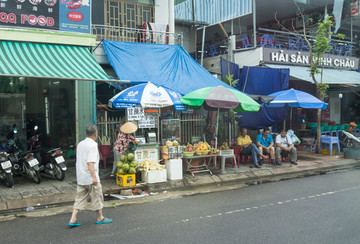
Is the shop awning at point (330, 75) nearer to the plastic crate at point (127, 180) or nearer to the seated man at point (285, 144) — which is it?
the seated man at point (285, 144)

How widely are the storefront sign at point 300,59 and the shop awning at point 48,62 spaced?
8637 millimetres

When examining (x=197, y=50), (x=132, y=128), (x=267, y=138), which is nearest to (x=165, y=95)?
(x=132, y=128)

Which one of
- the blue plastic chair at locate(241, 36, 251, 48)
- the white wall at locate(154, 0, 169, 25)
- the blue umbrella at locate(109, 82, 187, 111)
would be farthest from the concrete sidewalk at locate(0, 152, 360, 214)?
Result: the white wall at locate(154, 0, 169, 25)

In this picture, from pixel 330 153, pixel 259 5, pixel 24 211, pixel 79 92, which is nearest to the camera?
pixel 24 211

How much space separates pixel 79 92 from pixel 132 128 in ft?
10.7

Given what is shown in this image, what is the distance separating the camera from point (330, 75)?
16484mm

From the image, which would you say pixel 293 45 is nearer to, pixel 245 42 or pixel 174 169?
pixel 245 42

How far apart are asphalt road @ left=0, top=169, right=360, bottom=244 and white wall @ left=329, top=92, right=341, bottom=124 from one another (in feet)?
42.6

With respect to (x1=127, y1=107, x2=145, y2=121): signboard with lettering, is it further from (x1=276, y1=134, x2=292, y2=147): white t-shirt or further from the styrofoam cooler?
(x1=276, y1=134, x2=292, y2=147): white t-shirt

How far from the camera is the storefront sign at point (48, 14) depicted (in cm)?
932

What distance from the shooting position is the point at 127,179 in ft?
27.9

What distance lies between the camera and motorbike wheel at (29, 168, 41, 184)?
27.7ft

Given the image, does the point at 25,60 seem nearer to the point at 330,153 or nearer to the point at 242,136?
the point at 242,136

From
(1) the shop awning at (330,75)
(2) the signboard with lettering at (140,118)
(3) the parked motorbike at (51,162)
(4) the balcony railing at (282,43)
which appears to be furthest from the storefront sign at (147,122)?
(4) the balcony railing at (282,43)
